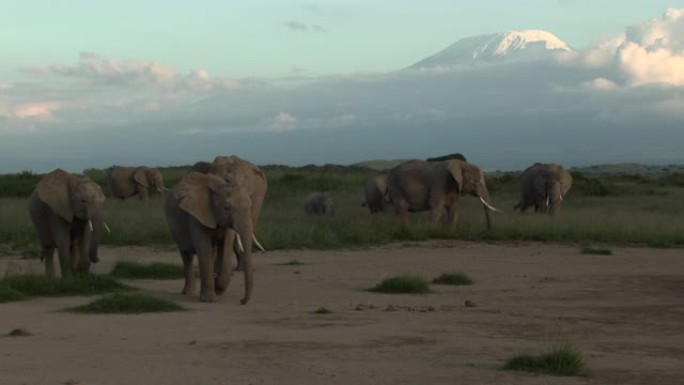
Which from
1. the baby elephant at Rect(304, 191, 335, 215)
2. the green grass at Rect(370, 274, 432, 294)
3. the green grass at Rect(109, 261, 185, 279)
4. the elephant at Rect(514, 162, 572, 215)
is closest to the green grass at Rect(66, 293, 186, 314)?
the green grass at Rect(370, 274, 432, 294)

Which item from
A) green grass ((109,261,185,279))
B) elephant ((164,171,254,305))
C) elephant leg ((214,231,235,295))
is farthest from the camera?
green grass ((109,261,185,279))

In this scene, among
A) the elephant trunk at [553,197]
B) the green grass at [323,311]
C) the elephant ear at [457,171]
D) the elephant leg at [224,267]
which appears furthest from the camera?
the elephant trunk at [553,197]

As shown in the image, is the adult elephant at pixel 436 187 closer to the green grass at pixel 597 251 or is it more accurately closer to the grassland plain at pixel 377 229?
the grassland plain at pixel 377 229

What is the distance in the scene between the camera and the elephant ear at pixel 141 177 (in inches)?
1672

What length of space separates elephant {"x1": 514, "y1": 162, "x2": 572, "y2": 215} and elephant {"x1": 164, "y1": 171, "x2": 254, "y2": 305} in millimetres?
16581

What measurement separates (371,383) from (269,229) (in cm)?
1579

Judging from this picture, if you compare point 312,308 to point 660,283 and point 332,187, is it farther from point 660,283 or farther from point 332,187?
point 332,187

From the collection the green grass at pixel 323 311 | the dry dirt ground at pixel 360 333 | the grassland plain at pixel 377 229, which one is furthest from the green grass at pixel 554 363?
the grassland plain at pixel 377 229

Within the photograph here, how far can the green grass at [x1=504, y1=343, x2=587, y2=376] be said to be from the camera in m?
8.66

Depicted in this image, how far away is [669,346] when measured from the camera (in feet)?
33.8

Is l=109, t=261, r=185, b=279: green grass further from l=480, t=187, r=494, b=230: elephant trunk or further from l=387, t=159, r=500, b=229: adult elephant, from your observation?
l=480, t=187, r=494, b=230: elephant trunk

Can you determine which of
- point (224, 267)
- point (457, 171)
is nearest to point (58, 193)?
point (224, 267)

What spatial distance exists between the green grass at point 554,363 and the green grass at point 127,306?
4841 mm

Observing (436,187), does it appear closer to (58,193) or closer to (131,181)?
(58,193)
